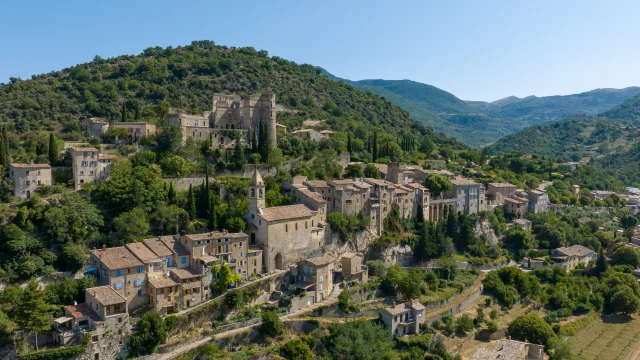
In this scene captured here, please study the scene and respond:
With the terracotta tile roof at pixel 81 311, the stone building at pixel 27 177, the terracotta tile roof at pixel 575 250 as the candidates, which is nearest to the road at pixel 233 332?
the terracotta tile roof at pixel 81 311

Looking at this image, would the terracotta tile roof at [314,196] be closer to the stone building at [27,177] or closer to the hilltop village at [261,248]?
the hilltop village at [261,248]

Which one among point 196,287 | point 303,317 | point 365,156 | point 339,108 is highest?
point 339,108

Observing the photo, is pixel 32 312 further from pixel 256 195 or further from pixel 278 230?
pixel 278 230

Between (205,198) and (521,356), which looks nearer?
(521,356)

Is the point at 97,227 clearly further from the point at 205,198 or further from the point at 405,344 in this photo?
the point at 405,344

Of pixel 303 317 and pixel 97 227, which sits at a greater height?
pixel 97 227

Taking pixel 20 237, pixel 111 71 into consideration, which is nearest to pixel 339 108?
pixel 111 71

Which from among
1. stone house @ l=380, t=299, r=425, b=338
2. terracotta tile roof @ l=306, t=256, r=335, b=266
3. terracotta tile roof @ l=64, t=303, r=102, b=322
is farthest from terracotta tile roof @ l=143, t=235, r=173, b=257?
stone house @ l=380, t=299, r=425, b=338

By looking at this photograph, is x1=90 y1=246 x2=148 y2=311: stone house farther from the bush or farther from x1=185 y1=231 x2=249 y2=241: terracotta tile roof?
the bush
